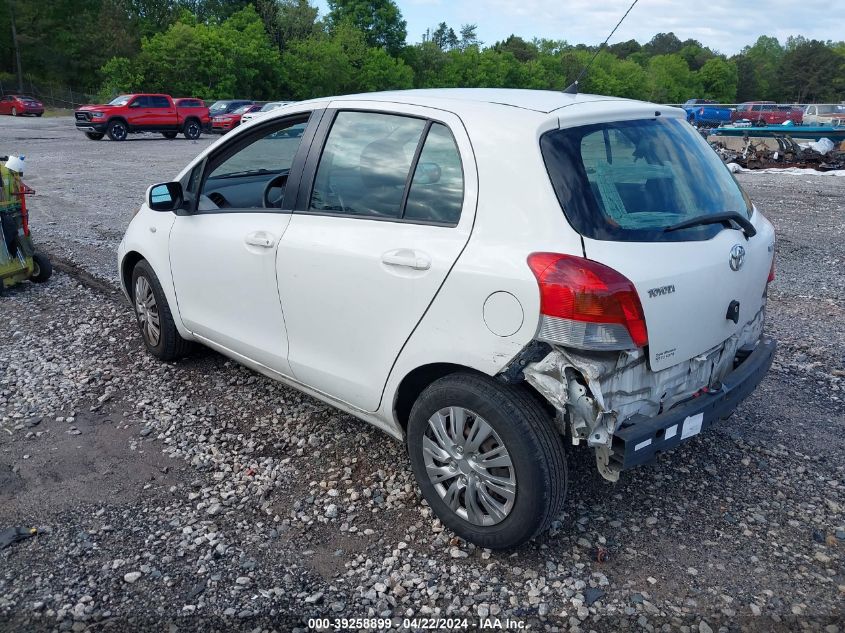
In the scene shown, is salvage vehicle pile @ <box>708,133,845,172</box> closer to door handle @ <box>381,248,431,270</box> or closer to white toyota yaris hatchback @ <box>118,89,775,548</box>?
white toyota yaris hatchback @ <box>118,89,775,548</box>

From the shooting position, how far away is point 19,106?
45.2 meters

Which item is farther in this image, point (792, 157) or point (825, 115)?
point (825, 115)

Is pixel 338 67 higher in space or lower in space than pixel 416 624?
higher

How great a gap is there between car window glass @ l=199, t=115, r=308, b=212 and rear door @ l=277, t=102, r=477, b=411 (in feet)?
1.01

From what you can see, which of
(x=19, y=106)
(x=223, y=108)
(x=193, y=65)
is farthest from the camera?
(x=193, y=65)

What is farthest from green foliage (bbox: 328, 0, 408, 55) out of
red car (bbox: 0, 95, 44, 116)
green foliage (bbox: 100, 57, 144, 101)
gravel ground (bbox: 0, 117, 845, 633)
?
gravel ground (bbox: 0, 117, 845, 633)

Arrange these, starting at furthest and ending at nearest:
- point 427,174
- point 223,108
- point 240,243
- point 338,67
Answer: point 338,67
point 223,108
point 240,243
point 427,174

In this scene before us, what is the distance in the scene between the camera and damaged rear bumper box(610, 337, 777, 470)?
9.35 feet

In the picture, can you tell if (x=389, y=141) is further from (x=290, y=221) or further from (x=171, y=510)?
(x=171, y=510)

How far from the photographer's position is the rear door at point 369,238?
3.18 metres

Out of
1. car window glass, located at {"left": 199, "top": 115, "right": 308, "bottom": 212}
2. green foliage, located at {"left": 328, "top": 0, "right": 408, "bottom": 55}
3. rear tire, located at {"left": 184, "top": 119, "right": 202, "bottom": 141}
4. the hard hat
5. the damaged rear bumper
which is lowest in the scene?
rear tire, located at {"left": 184, "top": 119, "right": 202, "bottom": 141}

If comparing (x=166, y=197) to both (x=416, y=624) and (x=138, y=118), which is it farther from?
(x=138, y=118)

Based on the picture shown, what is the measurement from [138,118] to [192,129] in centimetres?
275

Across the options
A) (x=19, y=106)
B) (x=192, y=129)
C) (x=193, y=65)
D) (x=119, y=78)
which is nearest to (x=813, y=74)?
(x=193, y=65)
